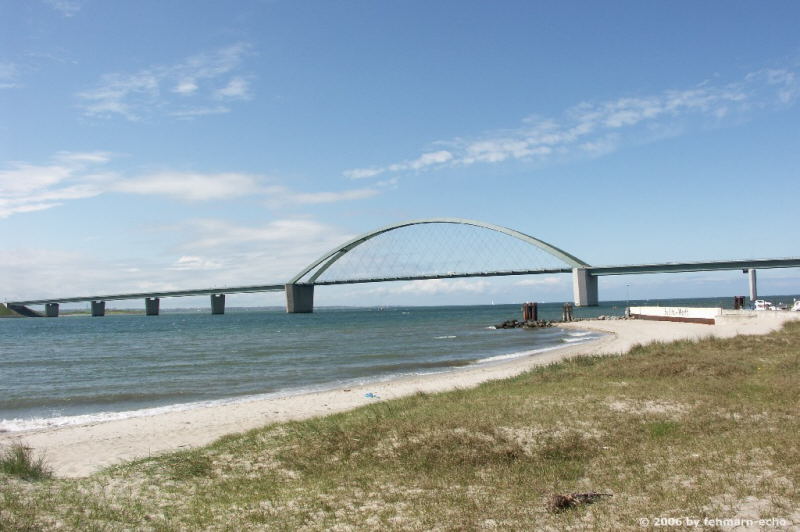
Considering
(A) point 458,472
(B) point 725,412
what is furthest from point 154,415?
(B) point 725,412

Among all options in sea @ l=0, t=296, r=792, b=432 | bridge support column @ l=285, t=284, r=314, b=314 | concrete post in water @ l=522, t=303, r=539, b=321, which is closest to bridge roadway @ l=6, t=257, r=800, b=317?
bridge support column @ l=285, t=284, r=314, b=314

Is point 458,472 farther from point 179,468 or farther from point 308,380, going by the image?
point 308,380

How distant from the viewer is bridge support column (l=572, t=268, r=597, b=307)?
400ft

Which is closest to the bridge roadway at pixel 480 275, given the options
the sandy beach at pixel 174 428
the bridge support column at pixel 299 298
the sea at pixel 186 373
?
the bridge support column at pixel 299 298

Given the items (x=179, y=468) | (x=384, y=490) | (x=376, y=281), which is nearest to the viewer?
(x=384, y=490)

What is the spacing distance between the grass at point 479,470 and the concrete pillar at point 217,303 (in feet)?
579

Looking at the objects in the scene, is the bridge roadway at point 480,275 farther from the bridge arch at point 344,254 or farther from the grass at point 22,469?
the grass at point 22,469

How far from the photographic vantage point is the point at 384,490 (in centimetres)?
916

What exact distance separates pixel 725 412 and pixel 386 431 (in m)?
7.74

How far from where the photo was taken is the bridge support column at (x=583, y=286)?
122 metres

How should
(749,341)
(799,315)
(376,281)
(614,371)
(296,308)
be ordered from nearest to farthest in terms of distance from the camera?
(614,371)
(749,341)
(799,315)
(376,281)
(296,308)

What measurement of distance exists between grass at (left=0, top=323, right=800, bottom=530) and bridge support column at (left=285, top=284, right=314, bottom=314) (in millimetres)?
144427

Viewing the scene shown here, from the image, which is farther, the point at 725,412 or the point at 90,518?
the point at 725,412

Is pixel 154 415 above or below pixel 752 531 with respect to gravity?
below
